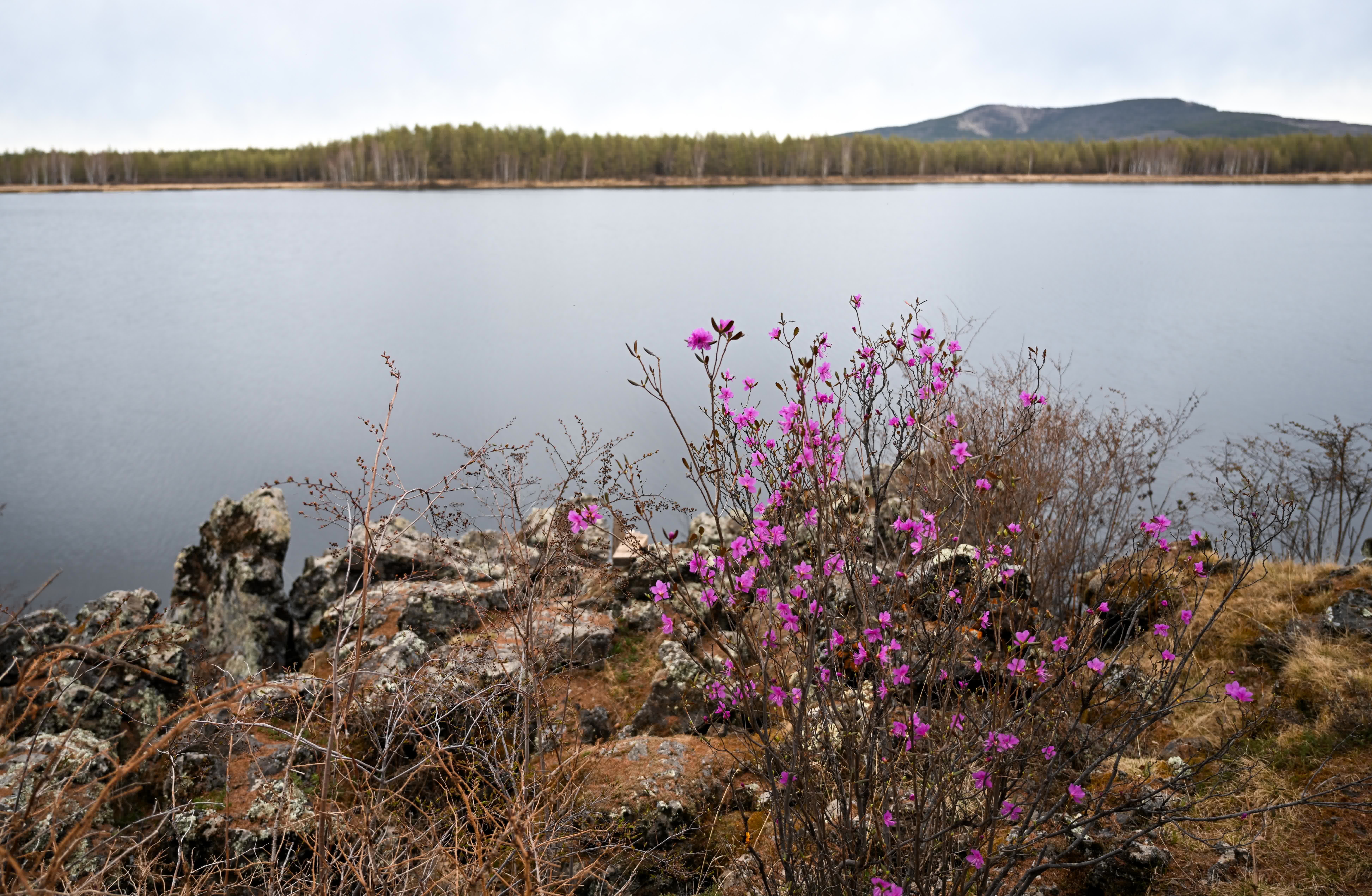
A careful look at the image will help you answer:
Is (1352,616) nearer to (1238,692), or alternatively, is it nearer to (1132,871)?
(1132,871)

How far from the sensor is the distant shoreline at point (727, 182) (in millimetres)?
95000

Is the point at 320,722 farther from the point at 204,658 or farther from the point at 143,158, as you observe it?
the point at 143,158

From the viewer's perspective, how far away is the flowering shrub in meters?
3.33

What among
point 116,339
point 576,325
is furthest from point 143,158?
point 576,325

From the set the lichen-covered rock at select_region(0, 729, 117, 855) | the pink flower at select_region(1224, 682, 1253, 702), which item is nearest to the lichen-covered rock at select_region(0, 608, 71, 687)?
the lichen-covered rock at select_region(0, 729, 117, 855)

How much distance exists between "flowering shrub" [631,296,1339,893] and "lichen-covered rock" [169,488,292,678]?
268 inches

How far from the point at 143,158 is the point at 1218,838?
13348cm

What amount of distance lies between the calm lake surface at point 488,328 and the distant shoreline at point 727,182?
47.7 m

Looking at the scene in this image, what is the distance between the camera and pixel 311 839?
456 cm

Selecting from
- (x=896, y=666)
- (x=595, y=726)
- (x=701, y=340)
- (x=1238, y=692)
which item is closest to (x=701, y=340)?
(x=701, y=340)

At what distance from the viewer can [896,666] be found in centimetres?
423

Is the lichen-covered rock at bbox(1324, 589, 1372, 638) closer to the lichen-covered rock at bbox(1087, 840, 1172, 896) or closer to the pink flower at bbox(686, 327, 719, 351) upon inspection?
the lichen-covered rock at bbox(1087, 840, 1172, 896)

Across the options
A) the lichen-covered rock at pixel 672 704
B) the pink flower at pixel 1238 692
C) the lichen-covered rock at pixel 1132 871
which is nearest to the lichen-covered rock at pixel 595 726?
the lichen-covered rock at pixel 672 704

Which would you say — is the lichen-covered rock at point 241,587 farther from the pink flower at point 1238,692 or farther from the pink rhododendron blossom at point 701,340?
the pink flower at point 1238,692
